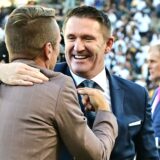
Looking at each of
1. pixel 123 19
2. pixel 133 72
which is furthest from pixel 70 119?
pixel 123 19

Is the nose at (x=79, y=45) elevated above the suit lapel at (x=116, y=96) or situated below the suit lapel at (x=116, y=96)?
above

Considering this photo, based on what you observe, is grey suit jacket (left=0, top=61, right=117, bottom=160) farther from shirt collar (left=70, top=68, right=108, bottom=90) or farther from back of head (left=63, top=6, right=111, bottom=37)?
back of head (left=63, top=6, right=111, bottom=37)

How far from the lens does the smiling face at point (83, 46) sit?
2740 millimetres

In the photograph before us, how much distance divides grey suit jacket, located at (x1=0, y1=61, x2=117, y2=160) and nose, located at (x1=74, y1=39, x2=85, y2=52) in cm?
61

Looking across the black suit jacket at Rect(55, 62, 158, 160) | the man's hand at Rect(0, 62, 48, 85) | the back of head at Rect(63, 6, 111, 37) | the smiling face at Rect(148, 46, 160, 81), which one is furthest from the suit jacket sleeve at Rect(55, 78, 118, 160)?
the smiling face at Rect(148, 46, 160, 81)

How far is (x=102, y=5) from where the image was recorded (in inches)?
864

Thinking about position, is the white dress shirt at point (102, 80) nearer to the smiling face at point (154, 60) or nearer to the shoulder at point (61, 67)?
the shoulder at point (61, 67)

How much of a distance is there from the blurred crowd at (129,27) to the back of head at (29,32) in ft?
46.7

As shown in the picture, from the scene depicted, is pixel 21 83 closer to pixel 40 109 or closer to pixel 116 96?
pixel 40 109

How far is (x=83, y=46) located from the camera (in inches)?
108

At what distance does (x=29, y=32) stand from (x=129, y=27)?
1849cm

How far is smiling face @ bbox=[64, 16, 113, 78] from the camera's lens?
274cm

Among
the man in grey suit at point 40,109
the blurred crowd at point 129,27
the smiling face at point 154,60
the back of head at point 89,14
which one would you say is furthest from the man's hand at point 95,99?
the blurred crowd at point 129,27

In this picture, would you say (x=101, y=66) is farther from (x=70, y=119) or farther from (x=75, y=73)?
(x=70, y=119)
